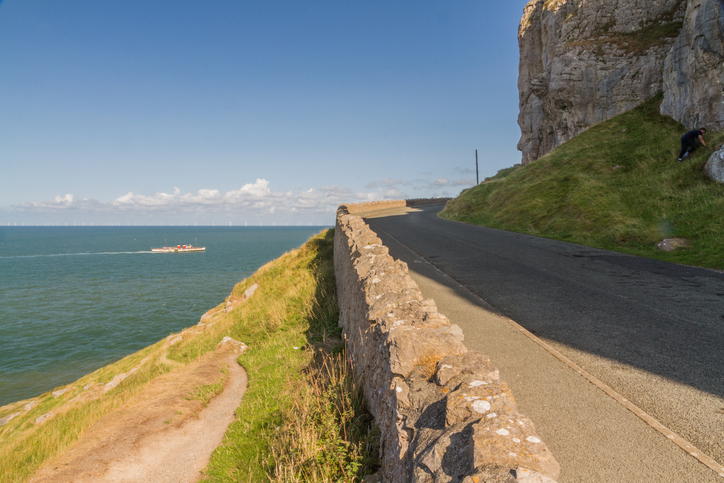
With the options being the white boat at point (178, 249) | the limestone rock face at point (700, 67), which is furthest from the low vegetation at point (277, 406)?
the white boat at point (178, 249)

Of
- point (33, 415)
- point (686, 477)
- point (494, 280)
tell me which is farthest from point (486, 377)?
point (33, 415)

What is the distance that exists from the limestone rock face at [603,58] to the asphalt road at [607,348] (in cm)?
2324

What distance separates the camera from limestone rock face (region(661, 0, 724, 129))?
17.6 metres

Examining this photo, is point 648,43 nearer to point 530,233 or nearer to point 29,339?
point 530,233

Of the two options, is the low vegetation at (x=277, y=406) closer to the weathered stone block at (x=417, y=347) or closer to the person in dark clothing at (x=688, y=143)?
the weathered stone block at (x=417, y=347)

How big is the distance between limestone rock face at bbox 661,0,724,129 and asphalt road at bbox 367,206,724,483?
13.4 m

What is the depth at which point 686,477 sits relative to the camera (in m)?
2.78

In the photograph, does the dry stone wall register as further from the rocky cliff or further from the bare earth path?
the rocky cliff

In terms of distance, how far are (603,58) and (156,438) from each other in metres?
34.7

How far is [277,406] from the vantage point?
6.79 metres

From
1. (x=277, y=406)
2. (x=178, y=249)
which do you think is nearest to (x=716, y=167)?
(x=277, y=406)

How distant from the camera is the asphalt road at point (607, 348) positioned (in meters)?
3.14

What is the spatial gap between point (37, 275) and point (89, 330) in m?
44.4

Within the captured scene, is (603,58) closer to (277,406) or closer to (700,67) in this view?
(700,67)
